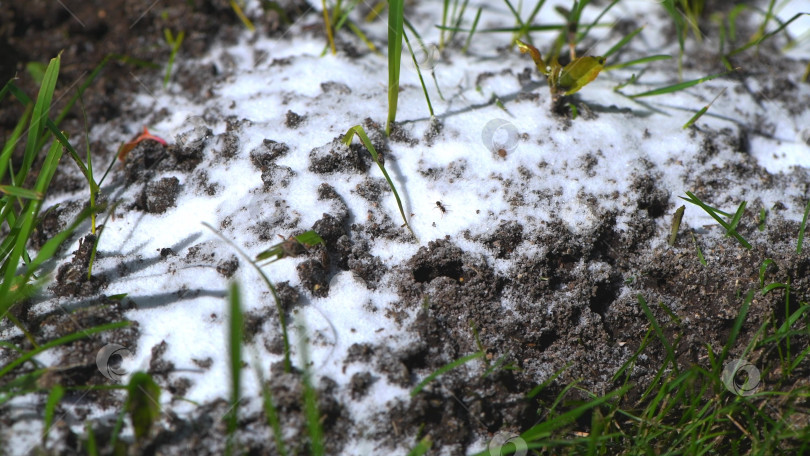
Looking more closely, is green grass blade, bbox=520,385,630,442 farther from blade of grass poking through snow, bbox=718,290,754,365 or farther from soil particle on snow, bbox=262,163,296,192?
soil particle on snow, bbox=262,163,296,192

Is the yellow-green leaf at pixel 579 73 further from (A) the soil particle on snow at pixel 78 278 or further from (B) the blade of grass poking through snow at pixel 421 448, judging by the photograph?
(A) the soil particle on snow at pixel 78 278

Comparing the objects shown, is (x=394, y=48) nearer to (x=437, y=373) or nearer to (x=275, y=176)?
(x=275, y=176)

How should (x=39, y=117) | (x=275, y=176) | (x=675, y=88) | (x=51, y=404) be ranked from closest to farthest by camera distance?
(x=51, y=404)
(x=39, y=117)
(x=275, y=176)
(x=675, y=88)

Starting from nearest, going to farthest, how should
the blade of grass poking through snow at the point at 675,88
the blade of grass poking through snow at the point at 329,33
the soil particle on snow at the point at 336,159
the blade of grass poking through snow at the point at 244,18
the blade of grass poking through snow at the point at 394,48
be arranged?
the blade of grass poking through snow at the point at 394,48
the soil particle on snow at the point at 336,159
the blade of grass poking through snow at the point at 675,88
the blade of grass poking through snow at the point at 329,33
the blade of grass poking through snow at the point at 244,18

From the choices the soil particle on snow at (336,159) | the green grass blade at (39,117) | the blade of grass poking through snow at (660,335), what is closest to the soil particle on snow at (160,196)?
the green grass blade at (39,117)

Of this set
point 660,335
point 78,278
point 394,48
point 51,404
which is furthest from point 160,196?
point 660,335

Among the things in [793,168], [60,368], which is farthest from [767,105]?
[60,368]

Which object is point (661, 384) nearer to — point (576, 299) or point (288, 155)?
point (576, 299)
